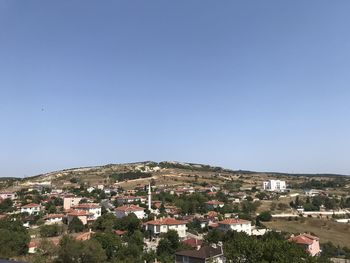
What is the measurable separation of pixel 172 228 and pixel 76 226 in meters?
13.1

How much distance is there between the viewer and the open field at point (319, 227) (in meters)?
55.9

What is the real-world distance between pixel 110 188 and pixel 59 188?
14.7 m

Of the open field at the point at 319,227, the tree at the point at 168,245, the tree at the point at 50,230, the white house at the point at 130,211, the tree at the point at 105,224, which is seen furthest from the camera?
the white house at the point at 130,211

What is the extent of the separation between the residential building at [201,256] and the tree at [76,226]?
64.5ft

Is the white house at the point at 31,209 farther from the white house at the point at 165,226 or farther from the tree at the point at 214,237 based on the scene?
the tree at the point at 214,237

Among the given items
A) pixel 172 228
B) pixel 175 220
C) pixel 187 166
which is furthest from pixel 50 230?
pixel 187 166

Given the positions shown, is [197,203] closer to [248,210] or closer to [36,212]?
[248,210]

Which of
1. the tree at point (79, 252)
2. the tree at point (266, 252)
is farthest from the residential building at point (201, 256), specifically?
the tree at point (266, 252)

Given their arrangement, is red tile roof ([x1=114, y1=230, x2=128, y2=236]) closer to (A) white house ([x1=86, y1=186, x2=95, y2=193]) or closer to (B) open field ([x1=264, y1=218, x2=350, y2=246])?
(B) open field ([x1=264, y1=218, x2=350, y2=246])

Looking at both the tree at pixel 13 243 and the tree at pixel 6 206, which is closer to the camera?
the tree at pixel 13 243

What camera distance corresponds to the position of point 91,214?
62406 mm

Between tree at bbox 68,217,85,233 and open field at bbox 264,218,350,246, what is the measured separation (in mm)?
27565

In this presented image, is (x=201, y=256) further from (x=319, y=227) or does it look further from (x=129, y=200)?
(x=129, y=200)

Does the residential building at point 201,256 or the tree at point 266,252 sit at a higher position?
the tree at point 266,252
